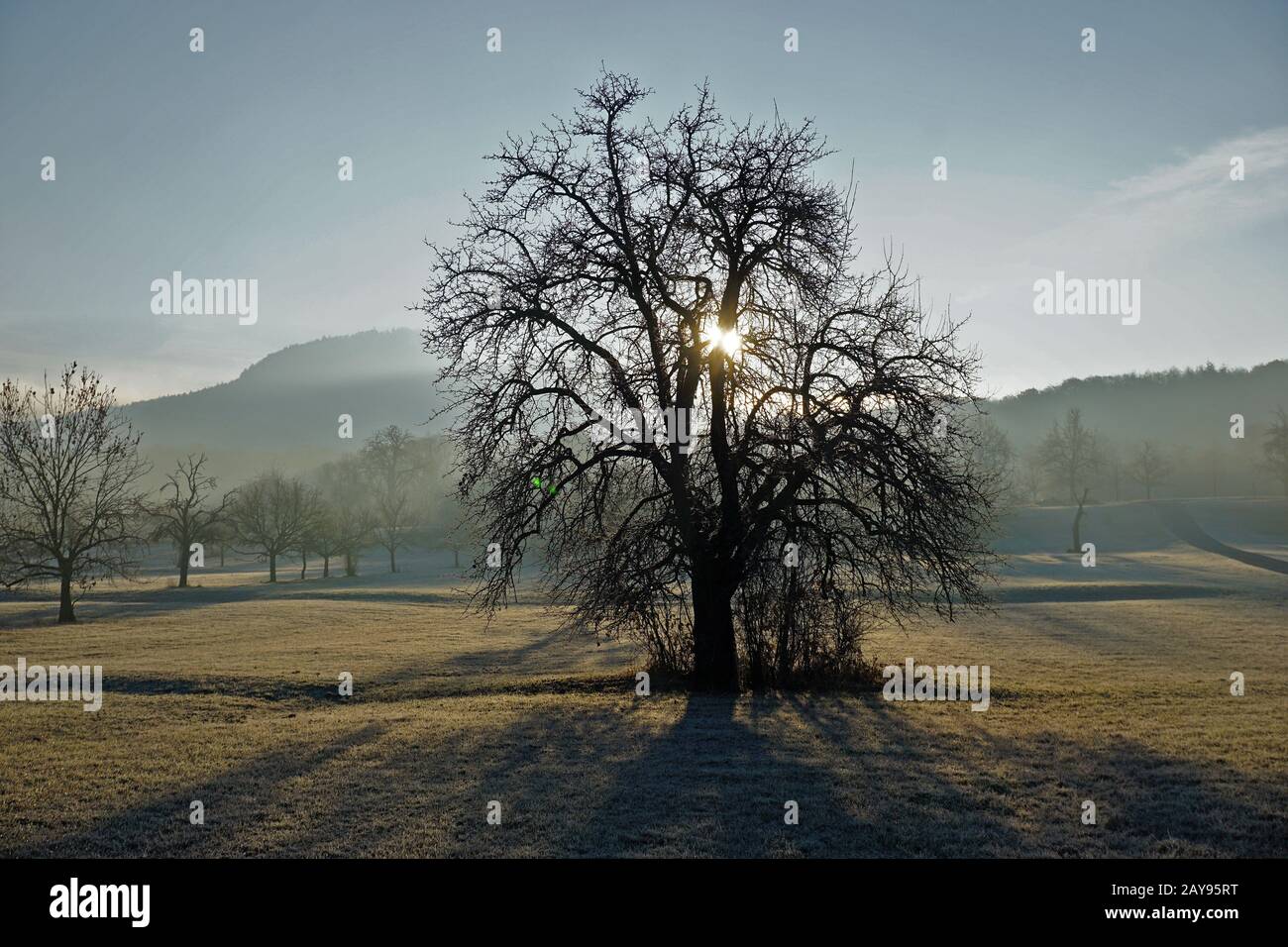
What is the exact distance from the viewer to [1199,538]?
7512 cm

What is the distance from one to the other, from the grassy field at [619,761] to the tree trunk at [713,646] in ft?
3.65

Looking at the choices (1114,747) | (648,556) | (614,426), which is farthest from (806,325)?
(1114,747)

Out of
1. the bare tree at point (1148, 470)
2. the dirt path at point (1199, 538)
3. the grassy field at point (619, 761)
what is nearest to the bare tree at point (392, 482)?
the grassy field at point (619, 761)

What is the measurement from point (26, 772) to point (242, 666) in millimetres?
12031

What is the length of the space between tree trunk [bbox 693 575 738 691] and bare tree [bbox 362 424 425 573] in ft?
204

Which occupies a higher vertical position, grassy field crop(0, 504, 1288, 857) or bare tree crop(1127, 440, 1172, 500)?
bare tree crop(1127, 440, 1172, 500)

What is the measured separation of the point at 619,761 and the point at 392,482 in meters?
89.8

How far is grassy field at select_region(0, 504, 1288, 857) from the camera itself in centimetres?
834

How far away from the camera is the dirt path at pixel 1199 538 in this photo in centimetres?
5719

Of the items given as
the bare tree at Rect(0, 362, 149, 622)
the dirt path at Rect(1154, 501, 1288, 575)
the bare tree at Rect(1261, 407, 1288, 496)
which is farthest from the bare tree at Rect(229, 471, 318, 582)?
the bare tree at Rect(1261, 407, 1288, 496)

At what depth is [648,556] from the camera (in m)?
17.7

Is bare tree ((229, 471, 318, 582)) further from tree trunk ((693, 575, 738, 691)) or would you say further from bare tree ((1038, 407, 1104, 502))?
bare tree ((1038, 407, 1104, 502))

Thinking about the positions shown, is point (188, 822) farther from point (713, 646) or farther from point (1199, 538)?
point (1199, 538)
